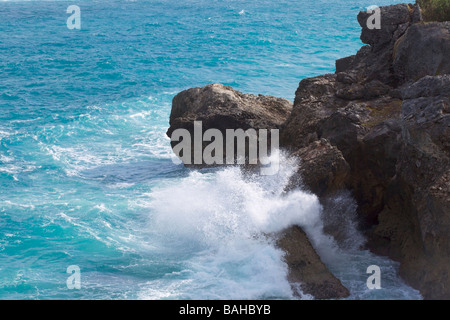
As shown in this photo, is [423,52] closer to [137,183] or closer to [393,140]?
[393,140]

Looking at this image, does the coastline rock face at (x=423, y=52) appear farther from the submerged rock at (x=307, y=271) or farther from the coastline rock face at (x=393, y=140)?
the submerged rock at (x=307, y=271)

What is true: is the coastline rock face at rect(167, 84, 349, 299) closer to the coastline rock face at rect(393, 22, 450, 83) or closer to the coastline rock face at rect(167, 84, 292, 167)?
the coastline rock face at rect(167, 84, 292, 167)

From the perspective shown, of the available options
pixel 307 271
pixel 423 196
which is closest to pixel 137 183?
pixel 307 271

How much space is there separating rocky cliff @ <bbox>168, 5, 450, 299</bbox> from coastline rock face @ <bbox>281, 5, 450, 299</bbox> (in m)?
0.02

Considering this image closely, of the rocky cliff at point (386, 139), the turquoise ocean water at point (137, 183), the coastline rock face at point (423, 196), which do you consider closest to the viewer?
the coastline rock face at point (423, 196)

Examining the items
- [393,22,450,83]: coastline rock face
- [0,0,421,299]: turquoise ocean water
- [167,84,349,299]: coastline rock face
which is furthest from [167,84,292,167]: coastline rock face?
[393,22,450,83]: coastline rock face

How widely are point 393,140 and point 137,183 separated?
7450 millimetres

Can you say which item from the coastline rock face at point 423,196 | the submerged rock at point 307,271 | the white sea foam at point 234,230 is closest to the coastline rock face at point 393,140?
the coastline rock face at point 423,196

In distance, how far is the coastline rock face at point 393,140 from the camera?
10.2 metres

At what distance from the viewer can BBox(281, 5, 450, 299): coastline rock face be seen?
10156 mm

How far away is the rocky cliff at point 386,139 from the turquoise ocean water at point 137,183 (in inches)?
18.4

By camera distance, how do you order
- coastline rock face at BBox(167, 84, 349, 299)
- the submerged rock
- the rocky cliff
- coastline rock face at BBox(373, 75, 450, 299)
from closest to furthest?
Answer: coastline rock face at BBox(373, 75, 450, 299), the submerged rock, the rocky cliff, coastline rock face at BBox(167, 84, 349, 299)

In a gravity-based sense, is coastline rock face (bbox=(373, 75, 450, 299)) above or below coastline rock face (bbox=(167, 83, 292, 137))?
below
